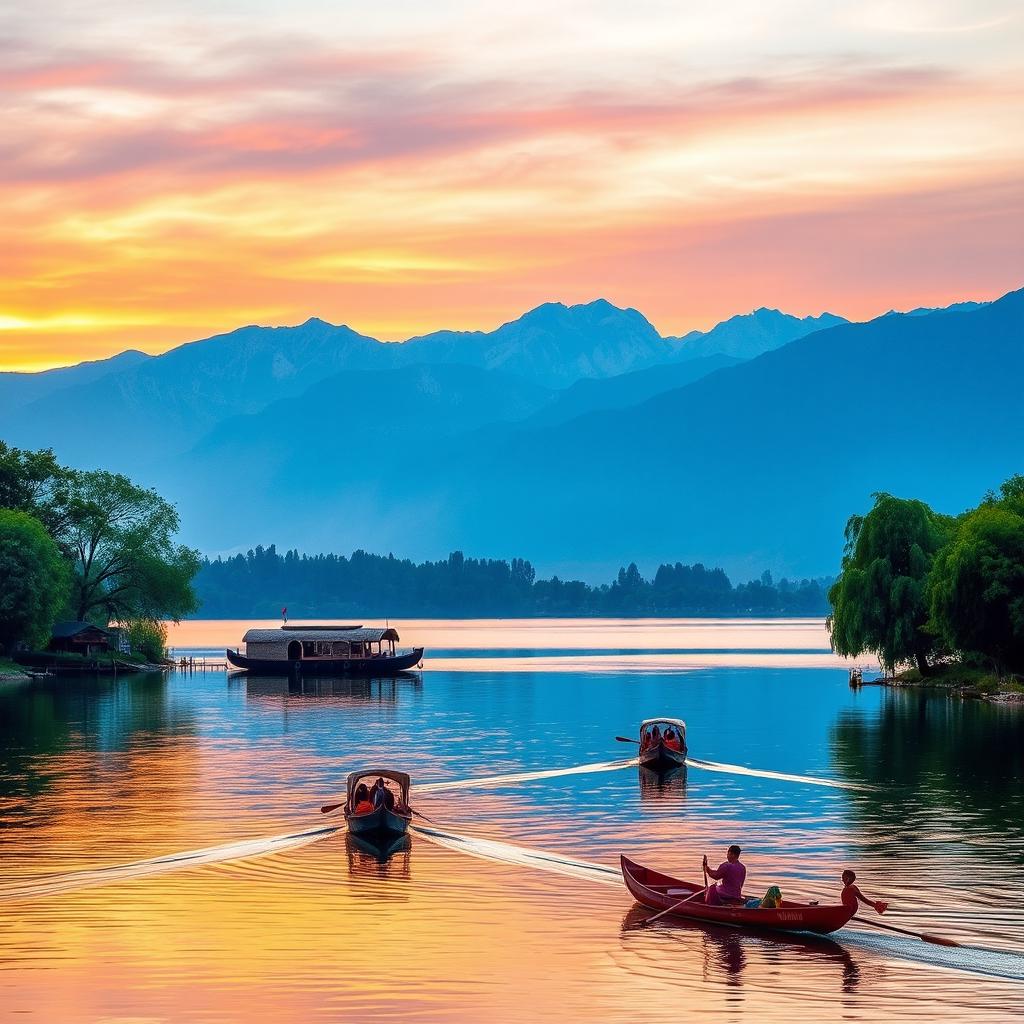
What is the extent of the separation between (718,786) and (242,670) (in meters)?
119

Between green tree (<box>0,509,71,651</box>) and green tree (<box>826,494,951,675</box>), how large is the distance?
233 feet

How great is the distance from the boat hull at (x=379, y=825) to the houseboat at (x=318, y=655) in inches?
4595

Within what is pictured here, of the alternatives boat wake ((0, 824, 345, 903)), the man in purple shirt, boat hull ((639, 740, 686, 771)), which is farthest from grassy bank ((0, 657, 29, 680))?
the man in purple shirt

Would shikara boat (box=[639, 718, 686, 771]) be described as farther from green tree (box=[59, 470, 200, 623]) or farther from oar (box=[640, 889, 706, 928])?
green tree (box=[59, 470, 200, 623])

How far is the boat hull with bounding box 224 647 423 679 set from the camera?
565 feet

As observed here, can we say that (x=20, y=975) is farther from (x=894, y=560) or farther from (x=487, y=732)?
(x=894, y=560)

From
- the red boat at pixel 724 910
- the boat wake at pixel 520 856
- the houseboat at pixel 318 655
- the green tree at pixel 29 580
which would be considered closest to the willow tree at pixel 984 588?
the boat wake at pixel 520 856

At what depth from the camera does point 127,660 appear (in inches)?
6959

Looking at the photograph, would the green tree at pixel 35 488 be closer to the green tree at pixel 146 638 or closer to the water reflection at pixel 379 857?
the green tree at pixel 146 638

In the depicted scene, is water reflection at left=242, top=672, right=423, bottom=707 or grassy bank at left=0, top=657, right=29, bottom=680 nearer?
water reflection at left=242, top=672, right=423, bottom=707

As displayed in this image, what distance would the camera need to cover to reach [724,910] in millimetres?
42500

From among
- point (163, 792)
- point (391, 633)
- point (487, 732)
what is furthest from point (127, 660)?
point (163, 792)

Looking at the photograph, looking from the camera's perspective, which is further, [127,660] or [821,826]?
[127,660]

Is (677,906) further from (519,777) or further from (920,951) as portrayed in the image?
(519,777)
